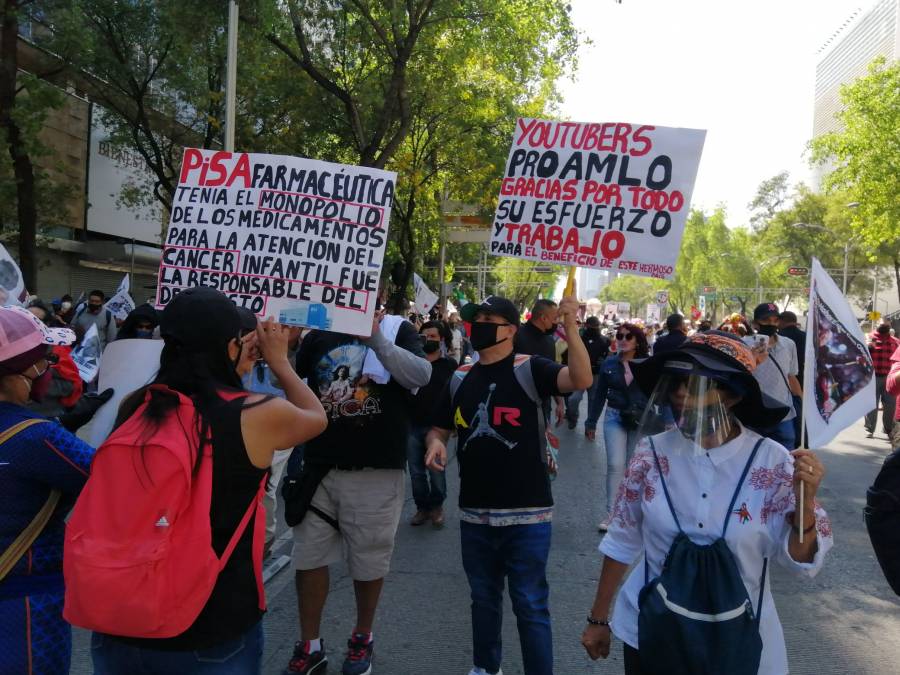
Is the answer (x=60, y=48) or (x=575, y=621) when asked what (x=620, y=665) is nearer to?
(x=575, y=621)

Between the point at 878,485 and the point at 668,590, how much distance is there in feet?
1.99

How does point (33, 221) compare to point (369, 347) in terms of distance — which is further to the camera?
point (33, 221)

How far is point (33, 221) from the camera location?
1579 centimetres

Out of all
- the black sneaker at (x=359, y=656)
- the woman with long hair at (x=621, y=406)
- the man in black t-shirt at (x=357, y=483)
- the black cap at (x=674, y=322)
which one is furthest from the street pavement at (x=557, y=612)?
the black cap at (x=674, y=322)

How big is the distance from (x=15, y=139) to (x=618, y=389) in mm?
13225

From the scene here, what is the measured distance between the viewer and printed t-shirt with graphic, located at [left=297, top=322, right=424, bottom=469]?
4027mm

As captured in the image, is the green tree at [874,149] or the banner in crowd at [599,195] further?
the green tree at [874,149]

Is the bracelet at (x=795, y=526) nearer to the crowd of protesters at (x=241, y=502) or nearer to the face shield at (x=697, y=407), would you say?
the crowd of protesters at (x=241, y=502)

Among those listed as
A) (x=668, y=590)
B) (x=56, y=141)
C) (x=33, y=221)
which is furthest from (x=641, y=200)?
(x=56, y=141)

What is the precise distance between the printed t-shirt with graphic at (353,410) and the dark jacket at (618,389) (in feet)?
9.95

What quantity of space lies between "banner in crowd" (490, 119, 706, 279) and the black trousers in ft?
7.99

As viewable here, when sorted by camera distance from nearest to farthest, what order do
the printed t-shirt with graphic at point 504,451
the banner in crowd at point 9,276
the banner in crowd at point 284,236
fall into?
the printed t-shirt with graphic at point 504,451 → the banner in crowd at point 284,236 → the banner in crowd at point 9,276

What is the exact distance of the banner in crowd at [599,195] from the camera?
4.65 metres

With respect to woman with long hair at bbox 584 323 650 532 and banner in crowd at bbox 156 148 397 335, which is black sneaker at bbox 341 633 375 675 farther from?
woman with long hair at bbox 584 323 650 532
